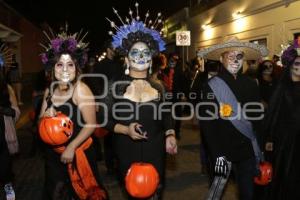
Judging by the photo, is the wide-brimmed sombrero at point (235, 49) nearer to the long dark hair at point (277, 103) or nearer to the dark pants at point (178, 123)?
the long dark hair at point (277, 103)

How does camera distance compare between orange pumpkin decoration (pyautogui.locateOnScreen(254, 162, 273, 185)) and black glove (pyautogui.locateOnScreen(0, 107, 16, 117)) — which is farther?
black glove (pyautogui.locateOnScreen(0, 107, 16, 117))

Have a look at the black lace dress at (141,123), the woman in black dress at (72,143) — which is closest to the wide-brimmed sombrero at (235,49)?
the black lace dress at (141,123)

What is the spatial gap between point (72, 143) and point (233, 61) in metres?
1.94

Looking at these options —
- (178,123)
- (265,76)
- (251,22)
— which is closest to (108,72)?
(265,76)

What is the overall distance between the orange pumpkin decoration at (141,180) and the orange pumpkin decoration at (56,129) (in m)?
0.72

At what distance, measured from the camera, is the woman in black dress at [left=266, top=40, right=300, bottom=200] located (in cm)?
507

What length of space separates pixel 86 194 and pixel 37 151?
6.02 m

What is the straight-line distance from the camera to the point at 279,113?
5270mm

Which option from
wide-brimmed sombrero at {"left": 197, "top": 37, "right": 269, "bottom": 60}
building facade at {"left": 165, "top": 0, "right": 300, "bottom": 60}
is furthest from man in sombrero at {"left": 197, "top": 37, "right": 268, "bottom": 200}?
building facade at {"left": 165, "top": 0, "right": 300, "bottom": 60}

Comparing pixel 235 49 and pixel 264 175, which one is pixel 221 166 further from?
pixel 235 49

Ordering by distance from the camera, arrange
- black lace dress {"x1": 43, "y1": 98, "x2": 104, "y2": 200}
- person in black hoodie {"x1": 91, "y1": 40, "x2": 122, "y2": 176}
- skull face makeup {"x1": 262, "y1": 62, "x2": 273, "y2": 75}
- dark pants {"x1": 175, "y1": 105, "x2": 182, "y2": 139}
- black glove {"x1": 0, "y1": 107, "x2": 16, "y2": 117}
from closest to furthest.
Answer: black lace dress {"x1": 43, "y1": 98, "x2": 104, "y2": 200} < black glove {"x1": 0, "y1": 107, "x2": 16, "y2": 117} < person in black hoodie {"x1": 91, "y1": 40, "x2": 122, "y2": 176} < skull face makeup {"x1": 262, "y1": 62, "x2": 273, "y2": 75} < dark pants {"x1": 175, "y1": 105, "x2": 182, "y2": 139}

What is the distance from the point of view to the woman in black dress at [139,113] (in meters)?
4.36

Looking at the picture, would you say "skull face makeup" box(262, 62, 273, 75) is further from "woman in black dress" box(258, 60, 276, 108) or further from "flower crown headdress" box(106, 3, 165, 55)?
"flower crown headdress" box(106, 3, 165, 55)

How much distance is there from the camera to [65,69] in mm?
4691
